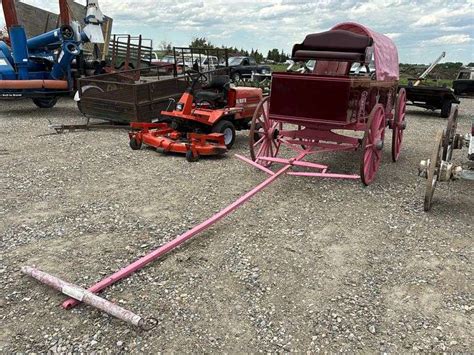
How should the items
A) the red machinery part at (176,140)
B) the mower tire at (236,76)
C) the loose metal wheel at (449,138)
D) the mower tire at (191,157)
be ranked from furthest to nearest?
the mower tire at (236,76), the red machinery part at (176,140), the mower tire at (191,157), the loose metal wheel at (449,138)

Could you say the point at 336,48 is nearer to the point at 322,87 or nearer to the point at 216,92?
the point at 322,87

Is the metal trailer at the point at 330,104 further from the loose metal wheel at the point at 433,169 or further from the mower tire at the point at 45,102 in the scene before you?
the mower tire at the point at 45,102

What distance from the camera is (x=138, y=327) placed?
2811 mm

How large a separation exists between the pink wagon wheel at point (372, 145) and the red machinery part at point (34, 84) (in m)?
9.27

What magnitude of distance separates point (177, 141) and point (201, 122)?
56 cm

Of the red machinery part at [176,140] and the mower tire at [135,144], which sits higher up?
the red machinery part at [176,140]

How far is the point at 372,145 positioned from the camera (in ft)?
19.2

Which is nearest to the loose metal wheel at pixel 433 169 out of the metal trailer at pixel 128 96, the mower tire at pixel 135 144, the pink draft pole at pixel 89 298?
the pink draft pole at pixel 89 298

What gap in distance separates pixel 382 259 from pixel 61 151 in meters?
6.08

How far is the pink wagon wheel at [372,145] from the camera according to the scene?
560 cm

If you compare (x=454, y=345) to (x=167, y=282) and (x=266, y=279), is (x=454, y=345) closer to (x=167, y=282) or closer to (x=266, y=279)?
(x=266, y=279)

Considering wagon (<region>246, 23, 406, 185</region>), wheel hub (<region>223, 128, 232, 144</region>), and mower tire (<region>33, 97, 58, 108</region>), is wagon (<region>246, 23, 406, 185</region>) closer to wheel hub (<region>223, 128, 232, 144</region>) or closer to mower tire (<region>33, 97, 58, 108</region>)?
wheel hub (<region>223, 128, 232, 144</region>)

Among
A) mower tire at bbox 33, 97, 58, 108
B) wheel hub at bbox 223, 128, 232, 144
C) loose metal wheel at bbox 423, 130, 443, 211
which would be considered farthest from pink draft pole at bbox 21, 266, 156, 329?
mower tire at bbox 33, 97, 58, 108

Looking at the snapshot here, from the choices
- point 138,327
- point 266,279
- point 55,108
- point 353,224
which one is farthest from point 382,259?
point 55,108
